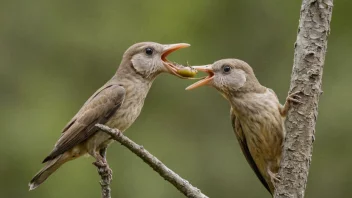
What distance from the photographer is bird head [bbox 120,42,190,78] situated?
8328mm

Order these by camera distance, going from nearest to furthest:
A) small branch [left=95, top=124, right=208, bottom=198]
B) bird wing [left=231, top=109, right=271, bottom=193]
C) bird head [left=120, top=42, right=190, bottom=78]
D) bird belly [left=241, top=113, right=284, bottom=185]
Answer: small branch [left=95, top=124, right=208, bottom=198], bird belly [left=241, top=113, right=284, bottom=185], bird wing [left=231, top=109, right=271, bottom=193], bird head [left=120, top=42, right=190, bottom=78]

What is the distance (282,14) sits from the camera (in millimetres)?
19141

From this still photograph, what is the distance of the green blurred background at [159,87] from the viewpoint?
1669 centimetres

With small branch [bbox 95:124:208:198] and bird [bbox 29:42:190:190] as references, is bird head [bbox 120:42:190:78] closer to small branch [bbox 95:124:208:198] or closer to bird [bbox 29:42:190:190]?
bird [bbox 29:42:190:190]

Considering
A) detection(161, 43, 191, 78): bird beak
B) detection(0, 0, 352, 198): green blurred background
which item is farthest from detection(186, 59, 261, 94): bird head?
detection(0, 0, 352, 198): green blurred background

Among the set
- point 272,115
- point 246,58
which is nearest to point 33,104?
point 246,58

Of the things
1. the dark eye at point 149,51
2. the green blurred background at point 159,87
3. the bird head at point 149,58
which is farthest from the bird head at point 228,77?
the green blurred background at point 159,87

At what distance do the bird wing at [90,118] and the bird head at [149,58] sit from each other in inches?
10.9

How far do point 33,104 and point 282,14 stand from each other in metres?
4.72

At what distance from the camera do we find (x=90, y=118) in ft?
26.4

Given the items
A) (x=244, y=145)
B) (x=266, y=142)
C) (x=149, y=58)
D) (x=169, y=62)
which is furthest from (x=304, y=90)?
(x=149, y=58)

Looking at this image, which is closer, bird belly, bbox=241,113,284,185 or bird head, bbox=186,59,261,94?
bird belly, bbox=241,113,284,185

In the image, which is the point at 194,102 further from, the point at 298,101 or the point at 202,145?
the point at 298,101

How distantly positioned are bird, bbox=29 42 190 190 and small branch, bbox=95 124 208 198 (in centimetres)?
131
